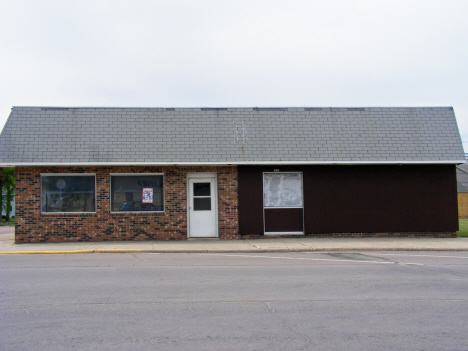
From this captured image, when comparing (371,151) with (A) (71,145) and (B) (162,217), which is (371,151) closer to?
(B) (162,217)

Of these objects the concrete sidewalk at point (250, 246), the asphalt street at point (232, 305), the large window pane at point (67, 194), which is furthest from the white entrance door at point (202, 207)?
the asphalt street at point (232, 305)

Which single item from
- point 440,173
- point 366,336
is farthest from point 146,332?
point 440,173

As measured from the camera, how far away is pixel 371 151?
56.7ft

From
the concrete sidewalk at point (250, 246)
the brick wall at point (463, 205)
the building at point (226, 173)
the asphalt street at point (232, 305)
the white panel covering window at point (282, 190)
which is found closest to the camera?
the asphalt street at point (232, 305)

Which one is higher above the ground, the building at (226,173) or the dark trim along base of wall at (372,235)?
the building at (226,173)

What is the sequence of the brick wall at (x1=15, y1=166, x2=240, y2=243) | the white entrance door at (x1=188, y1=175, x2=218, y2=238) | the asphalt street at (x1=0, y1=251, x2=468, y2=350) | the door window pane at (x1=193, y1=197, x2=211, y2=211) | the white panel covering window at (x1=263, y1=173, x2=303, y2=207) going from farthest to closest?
the white panel covering window at (x1=263, y1=173, x2=303, y2=207) → the door window pane at (x1=193, y1=197, x2=211, y2=211) → the white entrance door at (x1=188, y1=175, x2=218, y2=238) → the brick wall at (x1=15, y1=166, x2=240, y2=243) → the asphalt street at (x1=0, y1=251, x2=468, y2=350)

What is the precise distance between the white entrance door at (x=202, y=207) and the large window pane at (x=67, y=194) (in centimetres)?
351

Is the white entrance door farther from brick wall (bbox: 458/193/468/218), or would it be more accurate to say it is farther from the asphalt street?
brick wall (bbox: 458/193/468/218)

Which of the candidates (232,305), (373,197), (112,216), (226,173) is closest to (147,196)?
(112,216)

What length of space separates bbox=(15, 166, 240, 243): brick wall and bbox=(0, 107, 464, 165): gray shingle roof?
2.04ft

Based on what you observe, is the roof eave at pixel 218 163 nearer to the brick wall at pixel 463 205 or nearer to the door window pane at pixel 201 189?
the door window pane at pixel 201 189

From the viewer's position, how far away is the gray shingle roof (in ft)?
54.0

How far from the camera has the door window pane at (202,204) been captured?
1730 cm

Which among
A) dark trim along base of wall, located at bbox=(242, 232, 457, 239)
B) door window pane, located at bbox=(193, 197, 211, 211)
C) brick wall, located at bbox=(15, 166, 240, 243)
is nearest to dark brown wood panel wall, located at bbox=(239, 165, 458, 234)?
dark trim along base of wall, located at bbox=(242, 232, 457, 239)
